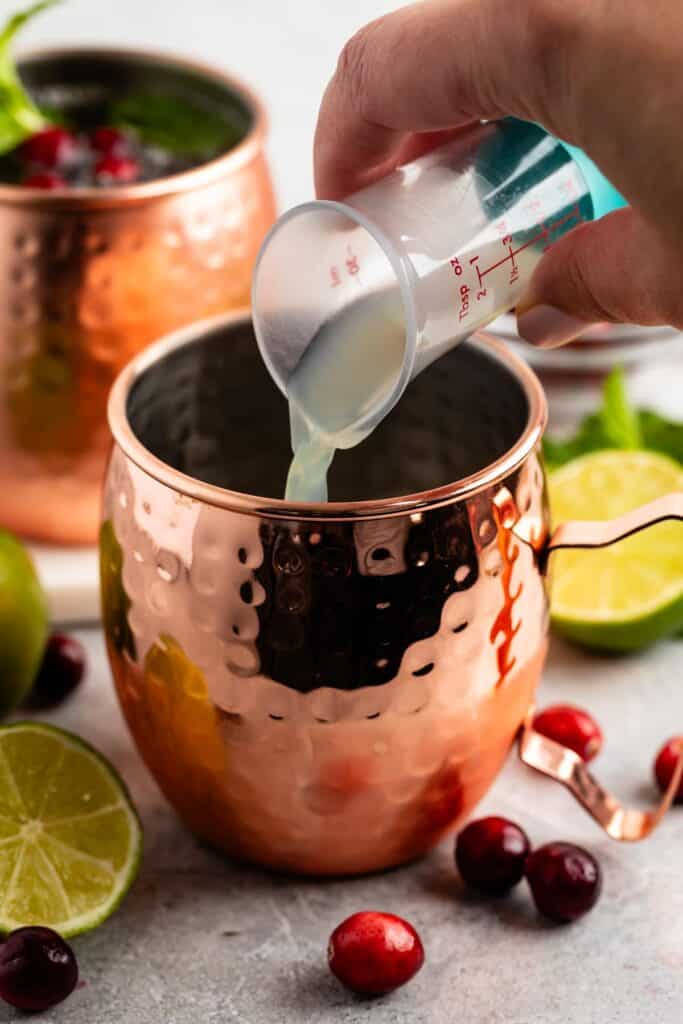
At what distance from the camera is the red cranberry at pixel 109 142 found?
1286mm

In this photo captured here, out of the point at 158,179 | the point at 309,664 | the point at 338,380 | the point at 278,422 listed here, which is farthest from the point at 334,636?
the point at 158,179

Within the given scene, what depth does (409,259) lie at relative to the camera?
Answer: 0.80 meters

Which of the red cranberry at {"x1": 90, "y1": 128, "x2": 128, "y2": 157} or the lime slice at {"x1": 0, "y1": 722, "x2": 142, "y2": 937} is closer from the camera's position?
the lime slice at {"x1": 0, "y1": 722, "x2": 142, "y2": 937}

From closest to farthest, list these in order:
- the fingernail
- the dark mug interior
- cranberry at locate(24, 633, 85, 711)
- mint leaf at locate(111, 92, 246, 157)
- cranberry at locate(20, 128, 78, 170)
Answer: the fingernail
the dark mug interior
cranberry at locate(24, 633, 85, 711)
cranberry at locate(20, 128, 78, 170)
mint leaf at locate(111, 92, 246, 157)

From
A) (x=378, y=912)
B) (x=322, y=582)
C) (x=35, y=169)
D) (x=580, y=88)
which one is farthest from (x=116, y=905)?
(x=35, y=169)

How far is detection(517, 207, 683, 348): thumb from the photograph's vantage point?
2.52ft

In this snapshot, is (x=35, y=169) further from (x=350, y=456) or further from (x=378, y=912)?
(x=378, y=912)

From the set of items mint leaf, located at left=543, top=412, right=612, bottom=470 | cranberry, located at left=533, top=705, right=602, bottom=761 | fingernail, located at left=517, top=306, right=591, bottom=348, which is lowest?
cranberry, located at left=533, top=705, right=602, bottom=761

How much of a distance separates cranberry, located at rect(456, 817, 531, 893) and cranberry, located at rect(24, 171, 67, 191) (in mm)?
662

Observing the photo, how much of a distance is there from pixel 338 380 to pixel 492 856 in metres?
0.35

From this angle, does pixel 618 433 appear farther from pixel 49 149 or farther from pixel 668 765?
pixel 49 149

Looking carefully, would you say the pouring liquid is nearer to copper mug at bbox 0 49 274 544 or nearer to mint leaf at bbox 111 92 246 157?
copper mug at bbox 0 49 274 544

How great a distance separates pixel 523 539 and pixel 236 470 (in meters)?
0.30

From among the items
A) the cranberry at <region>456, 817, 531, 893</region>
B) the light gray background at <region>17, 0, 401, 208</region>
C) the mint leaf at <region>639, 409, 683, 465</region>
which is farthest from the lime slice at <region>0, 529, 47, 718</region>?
the light gray background at <region>17, 0, 401, 208</region>
